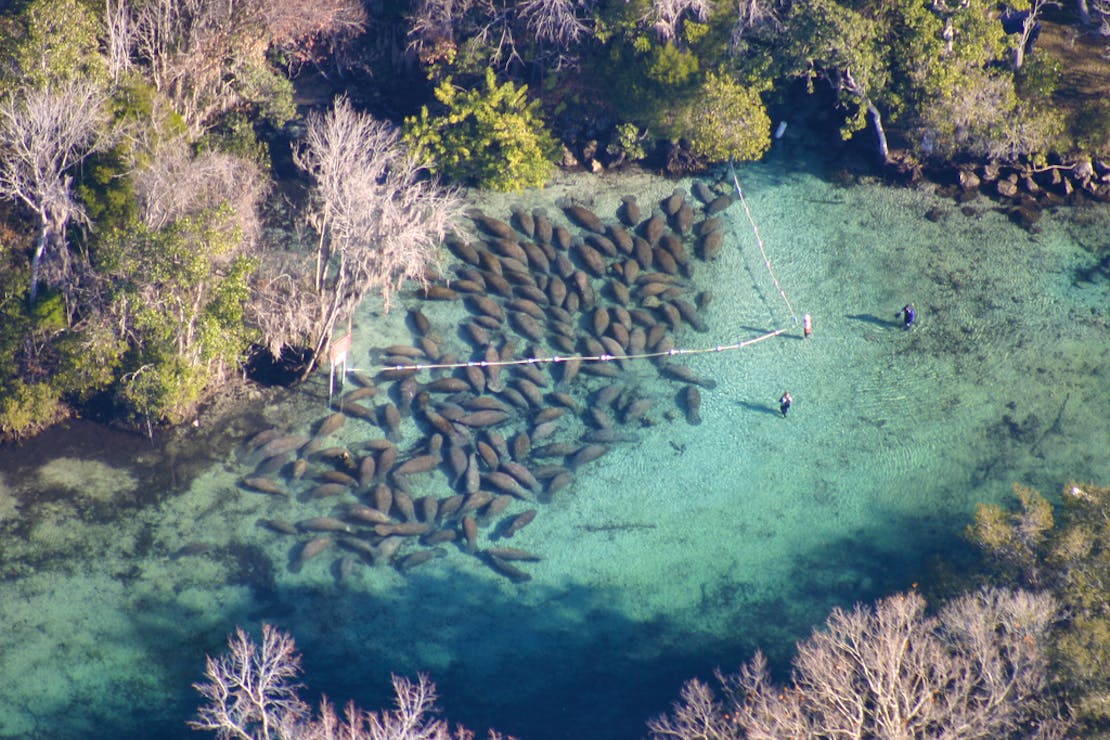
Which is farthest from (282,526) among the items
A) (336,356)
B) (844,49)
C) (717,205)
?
(844,49)

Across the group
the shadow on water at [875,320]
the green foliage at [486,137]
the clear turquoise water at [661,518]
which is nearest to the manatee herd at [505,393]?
the clear turquoise water at [661,518]

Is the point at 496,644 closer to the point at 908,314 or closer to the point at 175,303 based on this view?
the point at 175,303

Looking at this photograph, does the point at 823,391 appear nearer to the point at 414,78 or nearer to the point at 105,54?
the point at 414,78

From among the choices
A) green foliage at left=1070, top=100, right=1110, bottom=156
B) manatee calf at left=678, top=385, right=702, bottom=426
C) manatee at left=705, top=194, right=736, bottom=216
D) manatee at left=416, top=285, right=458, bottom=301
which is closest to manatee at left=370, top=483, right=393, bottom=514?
manatee at left=416, top=285, right=458, bottom=301

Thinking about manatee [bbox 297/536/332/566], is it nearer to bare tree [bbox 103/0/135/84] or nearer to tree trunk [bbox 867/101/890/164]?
bare tree [bbox 103/0/135/84]

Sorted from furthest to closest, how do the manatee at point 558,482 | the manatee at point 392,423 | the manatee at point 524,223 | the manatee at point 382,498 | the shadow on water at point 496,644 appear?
the manatee at point 524,223 < the manatee at point 392,423 < the manatee at point 558,482 < the manatee at point 382,498 < the shadow on water at point 496,644

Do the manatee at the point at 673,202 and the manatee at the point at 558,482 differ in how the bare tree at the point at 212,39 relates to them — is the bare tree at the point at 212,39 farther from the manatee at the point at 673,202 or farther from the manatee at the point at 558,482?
the manatee at the point at 558,482

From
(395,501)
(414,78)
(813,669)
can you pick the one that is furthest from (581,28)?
(813,669)

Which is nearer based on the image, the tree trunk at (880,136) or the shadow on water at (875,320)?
the shadow on water at (875,320)
